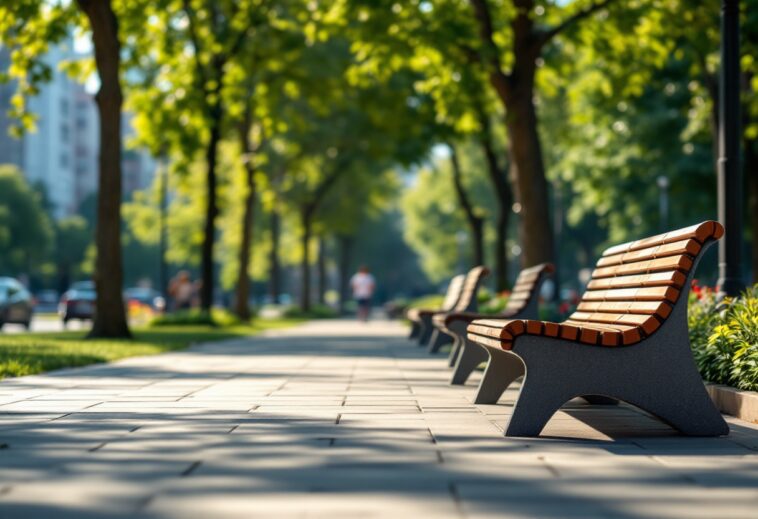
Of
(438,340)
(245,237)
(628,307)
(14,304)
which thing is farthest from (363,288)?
(628,307)

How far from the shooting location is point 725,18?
1223cm

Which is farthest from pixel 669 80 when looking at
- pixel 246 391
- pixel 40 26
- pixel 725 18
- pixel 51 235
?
pixel 51 235

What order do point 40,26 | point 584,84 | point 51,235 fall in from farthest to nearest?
point 51,235 < point 584,84 < point 40,26

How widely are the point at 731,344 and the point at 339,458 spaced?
4.21m

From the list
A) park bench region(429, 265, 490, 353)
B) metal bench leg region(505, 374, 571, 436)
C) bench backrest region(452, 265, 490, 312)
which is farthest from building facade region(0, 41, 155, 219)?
metal bench leg region(505, 374, 571, 436)

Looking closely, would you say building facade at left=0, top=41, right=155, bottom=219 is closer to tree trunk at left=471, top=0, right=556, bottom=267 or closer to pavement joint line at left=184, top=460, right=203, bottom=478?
tree trunk at left=471, top=0, right=556, bottom=267

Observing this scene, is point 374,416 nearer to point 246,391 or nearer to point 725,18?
point 246,391

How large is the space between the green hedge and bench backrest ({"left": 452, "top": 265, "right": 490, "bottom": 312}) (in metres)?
4.13

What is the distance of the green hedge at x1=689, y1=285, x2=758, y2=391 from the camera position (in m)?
8.59

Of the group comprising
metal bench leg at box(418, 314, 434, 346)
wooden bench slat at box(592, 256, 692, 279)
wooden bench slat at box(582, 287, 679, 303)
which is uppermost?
wooden bench slat at box(592, 256, 692, 279)

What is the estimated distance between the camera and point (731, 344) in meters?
9.21

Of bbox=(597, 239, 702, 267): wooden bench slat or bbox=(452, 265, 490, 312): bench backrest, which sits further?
bbox=(452, 265, 490, 312): bench backrest

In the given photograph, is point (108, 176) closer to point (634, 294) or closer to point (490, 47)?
point (490, 47)

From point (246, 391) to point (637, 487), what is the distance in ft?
18.4
